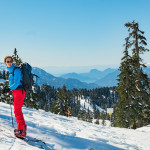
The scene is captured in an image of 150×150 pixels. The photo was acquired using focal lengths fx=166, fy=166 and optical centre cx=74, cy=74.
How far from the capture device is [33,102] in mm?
28828

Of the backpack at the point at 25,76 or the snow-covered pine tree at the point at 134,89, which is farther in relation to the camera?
the snow-covered pine tree at the point at 134,89

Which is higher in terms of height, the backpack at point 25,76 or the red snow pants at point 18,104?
the backpack at point 25,76

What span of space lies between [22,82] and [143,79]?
19.4 m

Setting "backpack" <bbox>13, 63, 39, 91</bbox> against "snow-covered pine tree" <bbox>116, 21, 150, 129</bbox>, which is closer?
"backpack" <bbox>13, 63, 39, 91</bbox>

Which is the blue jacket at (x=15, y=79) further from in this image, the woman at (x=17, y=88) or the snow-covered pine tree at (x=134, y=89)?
the snow-covered pine tree at (x=134, y=89)

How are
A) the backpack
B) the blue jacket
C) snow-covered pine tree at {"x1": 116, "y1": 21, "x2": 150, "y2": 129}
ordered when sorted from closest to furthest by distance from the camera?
the blue jacket < the backpack < snow-covered pine tree at {"x1": 116, "y1": 21, "x2": 150, "y2": 129}

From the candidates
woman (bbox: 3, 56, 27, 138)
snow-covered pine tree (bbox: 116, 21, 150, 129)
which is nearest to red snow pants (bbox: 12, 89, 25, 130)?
woman (bbox: 3, 56, 27, 138)

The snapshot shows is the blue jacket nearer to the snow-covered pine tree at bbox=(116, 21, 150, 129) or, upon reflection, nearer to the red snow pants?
the red snow pants

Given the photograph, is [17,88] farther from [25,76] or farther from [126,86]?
[126,86]

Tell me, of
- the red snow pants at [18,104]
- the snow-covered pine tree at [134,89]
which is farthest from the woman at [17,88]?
the snow-covered pine tree at [134,89]

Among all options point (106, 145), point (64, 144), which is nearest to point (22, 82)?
point (64, 144)

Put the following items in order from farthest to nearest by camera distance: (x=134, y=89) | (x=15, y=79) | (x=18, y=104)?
(x=134, y=89)
(x=18, y=104)
(x=15, y=79)

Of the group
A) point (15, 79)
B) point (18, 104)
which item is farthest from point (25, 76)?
point (18, 104)

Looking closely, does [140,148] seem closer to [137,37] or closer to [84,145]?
[84,145]
